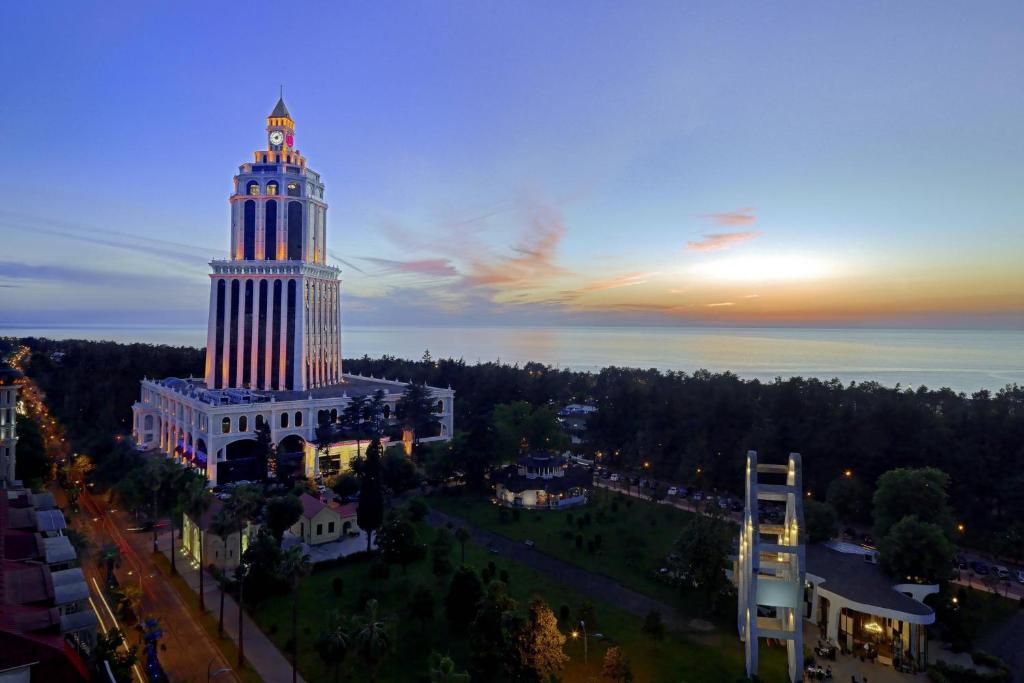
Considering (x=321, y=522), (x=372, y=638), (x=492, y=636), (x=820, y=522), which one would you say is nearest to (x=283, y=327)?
(x=321, y=522)

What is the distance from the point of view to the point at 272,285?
71812mm

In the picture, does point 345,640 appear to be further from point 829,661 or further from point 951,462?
point 951,462

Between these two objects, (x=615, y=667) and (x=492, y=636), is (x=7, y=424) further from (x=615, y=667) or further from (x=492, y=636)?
(x=615, y=667)

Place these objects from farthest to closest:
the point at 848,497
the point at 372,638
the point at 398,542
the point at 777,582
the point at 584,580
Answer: the point at 848,497, the point at 584,580, the point at 398,542, the point at 777,582, the point at 372,638

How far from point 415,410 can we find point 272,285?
2514 centimetres

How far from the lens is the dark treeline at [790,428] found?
4666 centimetres

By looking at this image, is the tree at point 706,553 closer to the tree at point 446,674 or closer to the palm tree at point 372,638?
the tree at point 446,674

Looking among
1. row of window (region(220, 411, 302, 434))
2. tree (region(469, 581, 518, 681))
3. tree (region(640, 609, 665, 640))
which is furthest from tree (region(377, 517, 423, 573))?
row of window (region(220, 411, 302, 434))

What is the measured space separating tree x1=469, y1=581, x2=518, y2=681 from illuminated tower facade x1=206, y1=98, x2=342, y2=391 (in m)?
52.8

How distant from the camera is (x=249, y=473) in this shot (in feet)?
191

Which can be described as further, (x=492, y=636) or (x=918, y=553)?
(x=918, y=553)

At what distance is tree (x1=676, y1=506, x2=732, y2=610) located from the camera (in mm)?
31391

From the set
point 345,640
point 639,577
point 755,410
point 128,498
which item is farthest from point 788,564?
point 128,498

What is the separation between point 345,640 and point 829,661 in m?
22.4
